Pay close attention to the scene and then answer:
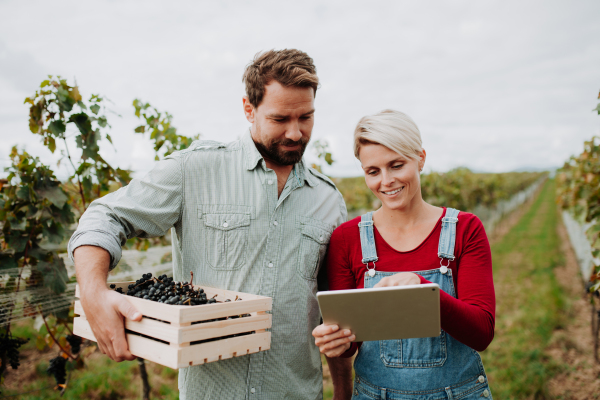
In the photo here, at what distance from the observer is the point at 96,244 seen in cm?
154

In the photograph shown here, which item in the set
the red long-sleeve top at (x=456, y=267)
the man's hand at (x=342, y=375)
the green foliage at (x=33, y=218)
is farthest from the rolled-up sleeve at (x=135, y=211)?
the green foliage at (x=33, y=218)

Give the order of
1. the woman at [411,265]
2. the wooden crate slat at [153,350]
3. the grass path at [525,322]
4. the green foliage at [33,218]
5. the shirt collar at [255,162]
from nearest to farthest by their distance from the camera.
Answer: the wooden crate slat at [153,350]
the woman at [411,265]
the shirt collar at [255,162]
the green foliage at [33,218]
the grass path at [525,322]

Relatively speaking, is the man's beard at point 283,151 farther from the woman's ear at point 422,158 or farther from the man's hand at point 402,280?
the man's hand at point 402,280

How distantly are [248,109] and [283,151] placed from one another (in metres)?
0.33

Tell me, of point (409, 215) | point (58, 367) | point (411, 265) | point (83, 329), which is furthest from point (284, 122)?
point (58, 367)

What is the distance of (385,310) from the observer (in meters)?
1.43

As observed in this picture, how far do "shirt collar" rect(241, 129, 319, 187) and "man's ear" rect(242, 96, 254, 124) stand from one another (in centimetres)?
7

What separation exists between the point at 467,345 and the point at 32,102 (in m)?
2.89

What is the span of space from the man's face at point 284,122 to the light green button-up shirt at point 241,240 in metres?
0.09

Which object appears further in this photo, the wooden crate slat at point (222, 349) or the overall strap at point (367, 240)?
the overall strap at point (367, 240)

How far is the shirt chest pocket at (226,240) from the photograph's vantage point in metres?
1.91

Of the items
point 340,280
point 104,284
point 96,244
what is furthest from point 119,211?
point 340,280

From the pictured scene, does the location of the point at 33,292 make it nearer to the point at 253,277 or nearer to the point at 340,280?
the point at 253,277

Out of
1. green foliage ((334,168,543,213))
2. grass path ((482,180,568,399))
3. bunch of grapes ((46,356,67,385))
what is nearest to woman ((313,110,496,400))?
bunch of grapes ((46,356,67,385))
